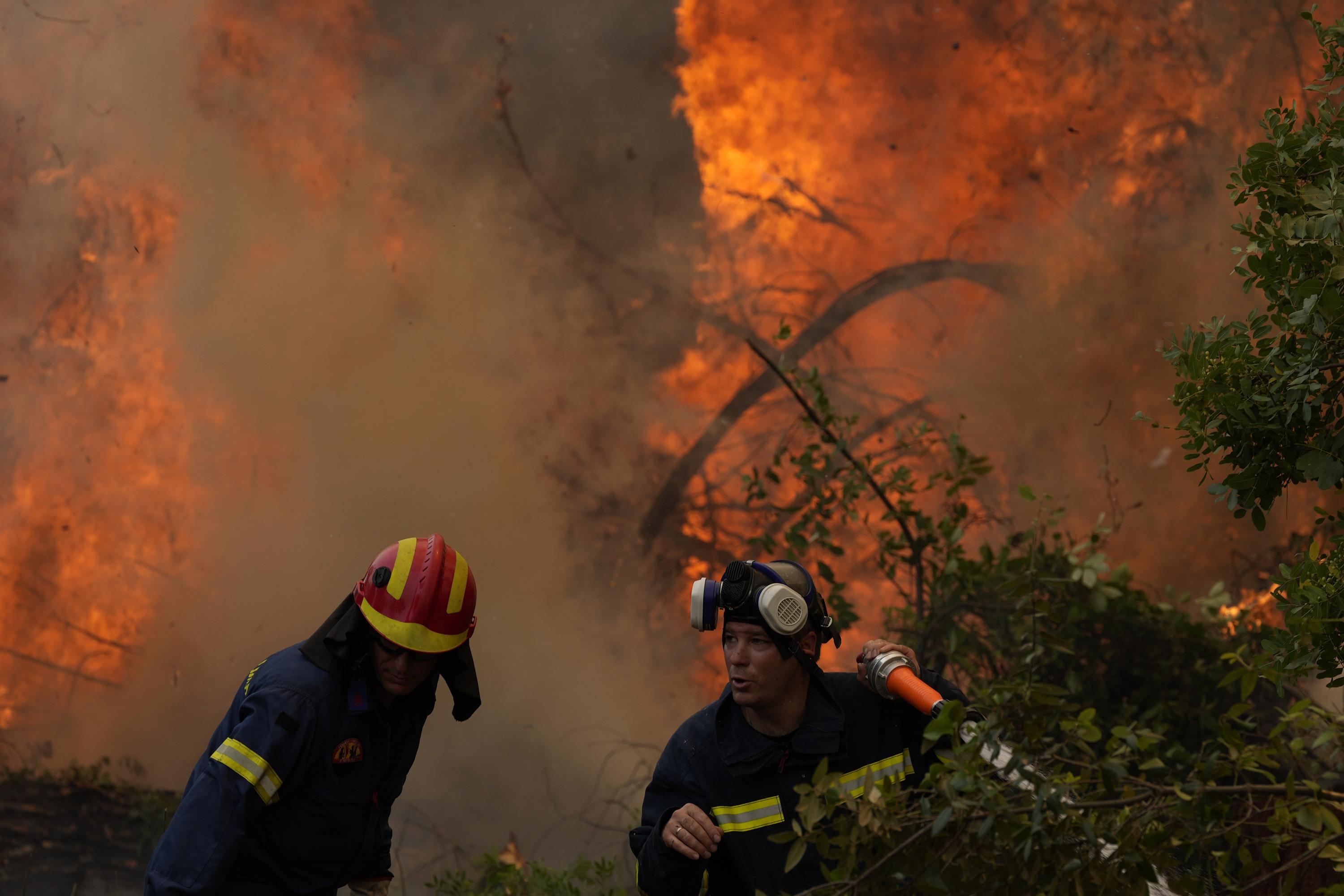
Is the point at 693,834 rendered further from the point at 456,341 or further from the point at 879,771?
the point at 456,341

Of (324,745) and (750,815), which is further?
(324,745)

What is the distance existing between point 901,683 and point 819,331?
12.8ft

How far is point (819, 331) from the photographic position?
6348 millimetres

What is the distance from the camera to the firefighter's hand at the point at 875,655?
279 centimetres

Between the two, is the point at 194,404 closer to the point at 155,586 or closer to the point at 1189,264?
the point at 155,586

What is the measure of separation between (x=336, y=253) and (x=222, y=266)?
2.12ft

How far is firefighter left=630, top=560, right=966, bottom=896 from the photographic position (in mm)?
2695

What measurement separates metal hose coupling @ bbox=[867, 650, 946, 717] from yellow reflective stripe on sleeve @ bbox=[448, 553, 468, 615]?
113 cm

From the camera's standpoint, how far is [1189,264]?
251 inches

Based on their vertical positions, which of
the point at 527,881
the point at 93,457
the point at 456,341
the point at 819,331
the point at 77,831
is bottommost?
the point at 77,831

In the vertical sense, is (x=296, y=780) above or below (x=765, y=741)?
below

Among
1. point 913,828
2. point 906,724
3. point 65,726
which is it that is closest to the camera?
A: point 913,828

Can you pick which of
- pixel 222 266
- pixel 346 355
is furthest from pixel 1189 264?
pixel 222 266

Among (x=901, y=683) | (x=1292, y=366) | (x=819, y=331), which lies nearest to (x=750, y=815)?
(x=901, y=683)
